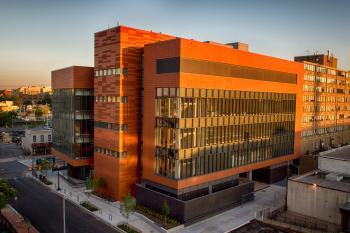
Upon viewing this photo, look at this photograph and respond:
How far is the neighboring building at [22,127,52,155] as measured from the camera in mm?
86025

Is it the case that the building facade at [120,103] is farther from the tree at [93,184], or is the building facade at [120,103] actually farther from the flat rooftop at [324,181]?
the flat rooftop at [324,181]

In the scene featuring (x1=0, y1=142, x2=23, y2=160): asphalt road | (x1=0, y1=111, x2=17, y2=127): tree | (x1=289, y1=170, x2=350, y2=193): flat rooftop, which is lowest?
(x1=0, y1=142, x2=23, y2=160): asphalt road

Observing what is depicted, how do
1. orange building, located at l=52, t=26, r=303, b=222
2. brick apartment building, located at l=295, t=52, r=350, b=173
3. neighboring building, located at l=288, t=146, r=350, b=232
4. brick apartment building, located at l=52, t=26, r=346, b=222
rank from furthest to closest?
1. brick apartment building, located at l=295, t=52, r=350, b=173
2. brick apartment building, located at l=52, t=26, r=346, b=222
3. orange building, located at l=52, t=26, r=303, b=222
4. neighboring building, located at l=288, t=146, r=350, b=232

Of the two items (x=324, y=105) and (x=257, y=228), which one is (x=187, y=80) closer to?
(x=257, y=228)

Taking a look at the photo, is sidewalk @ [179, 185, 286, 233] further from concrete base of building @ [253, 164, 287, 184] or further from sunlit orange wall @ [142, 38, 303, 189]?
sunlit orange wall @ [142, 38, 303, 189]

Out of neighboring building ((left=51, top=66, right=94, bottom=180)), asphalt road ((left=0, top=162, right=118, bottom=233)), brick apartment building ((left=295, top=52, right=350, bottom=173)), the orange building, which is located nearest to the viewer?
asphalt road ((left=0, top=162, right=118, bottom=233))

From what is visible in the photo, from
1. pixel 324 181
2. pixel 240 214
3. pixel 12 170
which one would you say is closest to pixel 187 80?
pixel 240 214

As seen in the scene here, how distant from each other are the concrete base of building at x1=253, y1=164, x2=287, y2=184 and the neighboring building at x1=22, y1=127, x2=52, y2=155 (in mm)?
56945

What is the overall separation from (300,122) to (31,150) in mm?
68469

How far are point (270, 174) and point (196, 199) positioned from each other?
78.1 ft

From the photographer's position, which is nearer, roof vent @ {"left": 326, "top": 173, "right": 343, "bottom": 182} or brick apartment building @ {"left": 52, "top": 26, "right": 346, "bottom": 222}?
brick apartment building @ {"left": 52, "top": 26, "right": 346, "bottom": 222}

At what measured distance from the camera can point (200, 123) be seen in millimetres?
44250

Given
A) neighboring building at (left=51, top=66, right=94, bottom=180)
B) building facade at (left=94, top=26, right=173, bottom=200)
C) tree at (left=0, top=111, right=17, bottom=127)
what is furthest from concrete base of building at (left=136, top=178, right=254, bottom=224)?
tree at (left=0, top=111, right=17, bottom=127)

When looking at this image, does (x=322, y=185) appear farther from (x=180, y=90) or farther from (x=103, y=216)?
(x=103, y=216)
